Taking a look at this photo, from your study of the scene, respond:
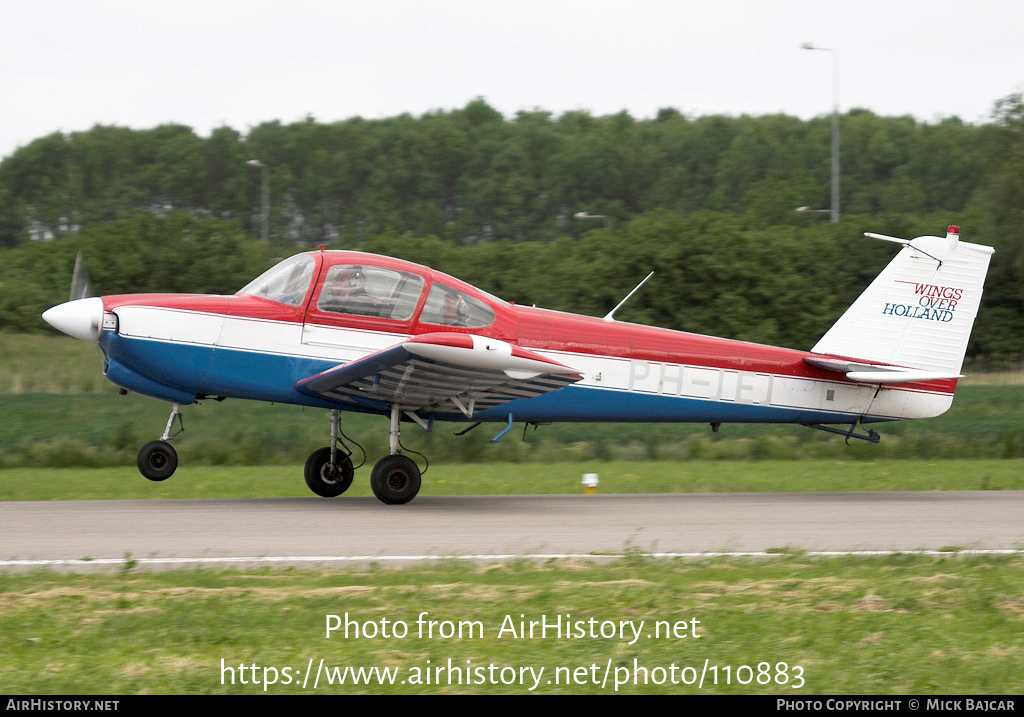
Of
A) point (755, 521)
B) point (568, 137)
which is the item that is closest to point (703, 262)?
point (755, 521)

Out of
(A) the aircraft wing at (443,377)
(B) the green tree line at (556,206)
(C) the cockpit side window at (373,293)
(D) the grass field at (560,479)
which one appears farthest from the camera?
(B) the green tree line at (556,206)

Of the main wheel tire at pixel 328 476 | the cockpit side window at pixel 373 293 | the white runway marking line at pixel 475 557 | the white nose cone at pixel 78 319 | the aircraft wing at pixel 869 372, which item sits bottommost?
the main wheel tire at pixel 328 476

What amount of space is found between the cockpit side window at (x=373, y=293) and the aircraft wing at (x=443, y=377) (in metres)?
0.75

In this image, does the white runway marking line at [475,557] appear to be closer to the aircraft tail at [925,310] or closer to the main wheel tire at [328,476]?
the main wheel tire at [328,476]

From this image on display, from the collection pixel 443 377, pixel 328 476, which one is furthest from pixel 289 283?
pixel 328 476

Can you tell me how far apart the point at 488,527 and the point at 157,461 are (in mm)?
3475

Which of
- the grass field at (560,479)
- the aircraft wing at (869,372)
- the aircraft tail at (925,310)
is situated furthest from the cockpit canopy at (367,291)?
the aircraft tail at (925,310)

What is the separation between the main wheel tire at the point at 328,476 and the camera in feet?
37.5

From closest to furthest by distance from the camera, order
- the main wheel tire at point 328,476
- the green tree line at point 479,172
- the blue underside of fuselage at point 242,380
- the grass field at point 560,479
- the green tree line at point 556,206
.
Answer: the blue underside of fuselage at point 242,380 < the main wheel tire at point 328,476 < the grass field at point 560,479 < the green tree line at point 556,206 < the green tree line at point 479,172

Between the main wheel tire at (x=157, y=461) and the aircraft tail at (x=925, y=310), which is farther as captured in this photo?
the aircraft tail at (x=925, y=310)

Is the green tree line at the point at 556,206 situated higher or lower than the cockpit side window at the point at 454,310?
higher

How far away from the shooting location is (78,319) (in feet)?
32.5

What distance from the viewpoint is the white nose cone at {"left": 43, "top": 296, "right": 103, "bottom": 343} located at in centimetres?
989
